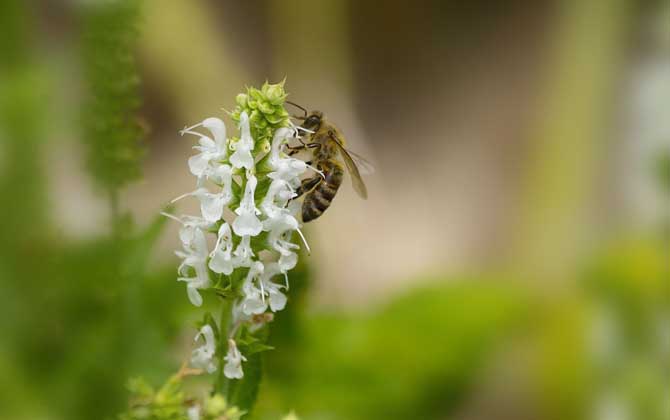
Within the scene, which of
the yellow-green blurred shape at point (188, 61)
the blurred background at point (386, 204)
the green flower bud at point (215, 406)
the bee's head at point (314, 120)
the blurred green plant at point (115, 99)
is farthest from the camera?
A: the yellow-green blurred shape at point (188, 61)

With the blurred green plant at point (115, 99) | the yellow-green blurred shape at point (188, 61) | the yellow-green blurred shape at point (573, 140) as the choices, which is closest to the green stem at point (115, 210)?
the blurred green plant at point (115, 99)

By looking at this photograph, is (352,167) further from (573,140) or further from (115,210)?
(573,140)

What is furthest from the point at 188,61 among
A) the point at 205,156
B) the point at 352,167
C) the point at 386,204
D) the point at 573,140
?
the point at 205,156

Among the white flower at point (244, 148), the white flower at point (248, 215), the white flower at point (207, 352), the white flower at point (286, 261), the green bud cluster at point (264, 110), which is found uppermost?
the green bud cluster at point (264, 110)

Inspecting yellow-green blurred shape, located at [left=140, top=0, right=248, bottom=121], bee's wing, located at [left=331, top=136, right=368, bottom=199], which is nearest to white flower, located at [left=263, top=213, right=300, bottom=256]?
bee's wing, located at [left=331, top=136, right=368, bottom=199]

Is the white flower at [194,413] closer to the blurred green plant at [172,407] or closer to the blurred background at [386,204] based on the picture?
the blurred green plant at [172,407]

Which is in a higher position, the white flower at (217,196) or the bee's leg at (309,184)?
the white flower at (217,196)

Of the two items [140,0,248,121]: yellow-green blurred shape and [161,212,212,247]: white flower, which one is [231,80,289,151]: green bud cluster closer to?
[161,212,212,247]: white flower
